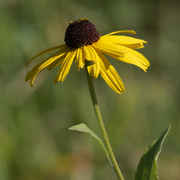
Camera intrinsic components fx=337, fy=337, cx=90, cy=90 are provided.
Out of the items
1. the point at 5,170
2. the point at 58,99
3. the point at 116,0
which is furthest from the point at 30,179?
the point at 116,0

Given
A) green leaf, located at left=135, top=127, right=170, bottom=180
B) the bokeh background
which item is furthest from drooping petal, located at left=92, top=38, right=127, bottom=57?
the bokeh background

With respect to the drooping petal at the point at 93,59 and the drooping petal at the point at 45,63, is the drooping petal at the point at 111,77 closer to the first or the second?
the drooping petal at the point at 93,59

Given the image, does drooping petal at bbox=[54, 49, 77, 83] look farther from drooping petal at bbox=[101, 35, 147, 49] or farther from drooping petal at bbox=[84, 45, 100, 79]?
drooping petal at bbox=[101, 35, 147, 49]

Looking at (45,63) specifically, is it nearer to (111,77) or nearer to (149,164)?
(111,77)

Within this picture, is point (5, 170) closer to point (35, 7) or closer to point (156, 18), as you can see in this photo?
point (35, 7)

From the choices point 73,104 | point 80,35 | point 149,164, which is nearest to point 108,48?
point 80,35

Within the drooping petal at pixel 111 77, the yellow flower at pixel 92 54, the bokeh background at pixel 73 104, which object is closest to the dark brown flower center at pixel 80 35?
the yellow flower at pixel 92 54
